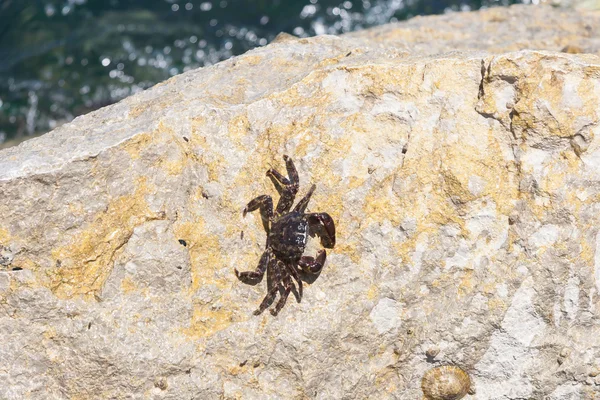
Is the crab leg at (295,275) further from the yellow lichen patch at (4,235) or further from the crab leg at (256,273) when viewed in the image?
the yellow lichen patch at (4,235)

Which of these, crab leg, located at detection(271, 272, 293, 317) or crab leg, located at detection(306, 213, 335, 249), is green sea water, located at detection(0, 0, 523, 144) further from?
crab leg, located at detection(271, 272, 293, 317)

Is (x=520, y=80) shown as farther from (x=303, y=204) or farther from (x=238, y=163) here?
(x=238, y=163)

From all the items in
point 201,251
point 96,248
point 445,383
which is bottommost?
point 445,383

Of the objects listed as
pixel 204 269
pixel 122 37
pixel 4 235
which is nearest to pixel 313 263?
pixel 204 269

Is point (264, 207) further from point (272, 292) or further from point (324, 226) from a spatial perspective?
point (272, 292)

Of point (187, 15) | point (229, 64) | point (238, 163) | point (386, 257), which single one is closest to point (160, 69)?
point (187, 15)
